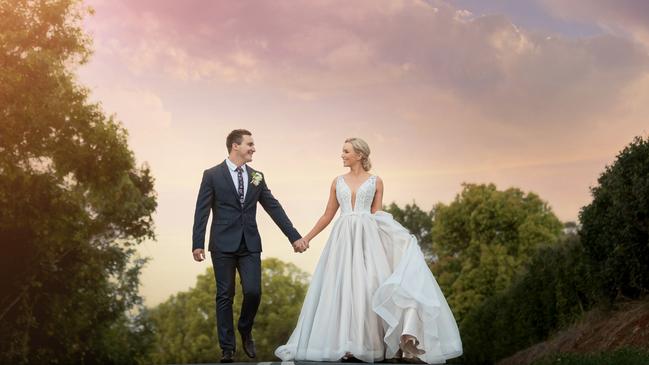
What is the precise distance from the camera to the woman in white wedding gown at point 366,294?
10.4 meters

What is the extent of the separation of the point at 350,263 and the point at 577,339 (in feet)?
35.5

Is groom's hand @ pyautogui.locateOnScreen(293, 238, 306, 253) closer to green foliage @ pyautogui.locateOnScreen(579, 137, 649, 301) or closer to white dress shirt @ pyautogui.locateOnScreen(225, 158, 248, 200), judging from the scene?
white dress shirt @ pyautogui.locateOnScreen(225, 158, 248, 200)

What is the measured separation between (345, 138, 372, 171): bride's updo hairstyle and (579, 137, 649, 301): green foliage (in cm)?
767

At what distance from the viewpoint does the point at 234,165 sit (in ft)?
35.8

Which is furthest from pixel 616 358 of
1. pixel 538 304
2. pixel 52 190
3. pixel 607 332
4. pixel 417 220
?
pixel 417 220

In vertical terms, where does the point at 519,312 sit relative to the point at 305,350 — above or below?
above

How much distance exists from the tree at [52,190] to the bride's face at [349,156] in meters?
18.7

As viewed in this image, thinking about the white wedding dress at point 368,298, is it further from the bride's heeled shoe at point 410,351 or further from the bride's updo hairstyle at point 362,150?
the bride's updo hairstyle at point 362,150

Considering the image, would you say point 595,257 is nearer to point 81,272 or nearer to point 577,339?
point 577,339

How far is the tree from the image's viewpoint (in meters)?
28.5

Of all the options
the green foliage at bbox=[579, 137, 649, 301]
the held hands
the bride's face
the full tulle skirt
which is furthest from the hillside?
the held hands

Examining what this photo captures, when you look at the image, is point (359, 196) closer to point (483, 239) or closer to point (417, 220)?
point (483, 239)

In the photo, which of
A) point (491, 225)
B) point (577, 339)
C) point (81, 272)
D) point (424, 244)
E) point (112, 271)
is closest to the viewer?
point (577, 339)

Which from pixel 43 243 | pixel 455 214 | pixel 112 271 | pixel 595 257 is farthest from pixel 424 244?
pixel 595 257
